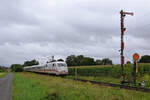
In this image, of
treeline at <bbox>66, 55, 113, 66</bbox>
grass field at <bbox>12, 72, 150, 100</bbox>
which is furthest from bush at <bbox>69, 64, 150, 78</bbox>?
treeline at <bbox>66, 55, 113, 66</bbox>

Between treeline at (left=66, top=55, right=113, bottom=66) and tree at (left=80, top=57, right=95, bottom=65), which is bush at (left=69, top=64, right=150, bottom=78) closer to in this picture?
tree at (left=80, top=57, right=95, bottom=65)

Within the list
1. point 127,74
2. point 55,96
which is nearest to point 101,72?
point 127,74

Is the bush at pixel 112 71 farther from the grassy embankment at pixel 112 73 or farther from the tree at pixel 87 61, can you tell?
the tree at pixel 87 61

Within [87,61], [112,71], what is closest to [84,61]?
[87,61]

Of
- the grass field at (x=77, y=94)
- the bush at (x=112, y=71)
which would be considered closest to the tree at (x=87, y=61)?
the bush at (x=112, y=71)

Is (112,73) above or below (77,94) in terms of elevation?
below

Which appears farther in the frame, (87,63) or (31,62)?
(31,62)

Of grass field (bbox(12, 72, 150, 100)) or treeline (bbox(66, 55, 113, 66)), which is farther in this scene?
treeline (bbox(66, 55, 113, 66))

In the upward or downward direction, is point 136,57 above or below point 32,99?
above

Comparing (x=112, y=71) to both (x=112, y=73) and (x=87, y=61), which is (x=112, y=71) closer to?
(x=112, y=73)

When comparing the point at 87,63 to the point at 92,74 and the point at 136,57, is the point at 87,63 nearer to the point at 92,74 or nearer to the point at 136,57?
the point at 92,74

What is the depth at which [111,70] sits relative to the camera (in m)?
31.4

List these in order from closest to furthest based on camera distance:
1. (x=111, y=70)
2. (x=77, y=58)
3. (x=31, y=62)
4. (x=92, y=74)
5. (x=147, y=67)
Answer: (x=147, y=67)
(x=111, y=70)
(x=92, y=74)
(x=77, y=58)
(x=31, y=62)

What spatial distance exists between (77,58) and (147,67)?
8122 cm
